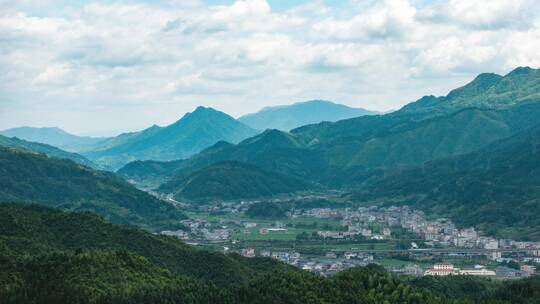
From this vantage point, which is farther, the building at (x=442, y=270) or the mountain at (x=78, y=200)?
the mountain at (x=78, y=200)

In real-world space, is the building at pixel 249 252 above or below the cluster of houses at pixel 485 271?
above

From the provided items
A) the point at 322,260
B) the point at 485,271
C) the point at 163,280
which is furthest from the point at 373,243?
the point at 163,280

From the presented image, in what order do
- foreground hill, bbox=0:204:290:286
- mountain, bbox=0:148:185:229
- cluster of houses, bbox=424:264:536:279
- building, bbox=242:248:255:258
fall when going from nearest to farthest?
foreground hill, bbox=0:204:290:286 → cluster of houses, bbox=424:264:536:279 → building, bbox=242:248:255:258 → mountain, bbox=0:148:185:229

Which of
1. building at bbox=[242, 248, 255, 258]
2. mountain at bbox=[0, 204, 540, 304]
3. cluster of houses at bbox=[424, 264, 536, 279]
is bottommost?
cluster of houses at bbox=[424, 264, 536, 279]

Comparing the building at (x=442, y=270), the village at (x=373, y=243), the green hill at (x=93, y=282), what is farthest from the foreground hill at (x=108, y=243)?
the building at (x=442, y=270)

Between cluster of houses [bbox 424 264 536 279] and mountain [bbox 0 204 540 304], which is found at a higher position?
mountain [bbox 0 204 540 304]

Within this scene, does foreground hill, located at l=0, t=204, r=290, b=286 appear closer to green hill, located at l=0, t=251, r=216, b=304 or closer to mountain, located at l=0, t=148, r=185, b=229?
green hill, located at l=0, t=251, r=216, b=304

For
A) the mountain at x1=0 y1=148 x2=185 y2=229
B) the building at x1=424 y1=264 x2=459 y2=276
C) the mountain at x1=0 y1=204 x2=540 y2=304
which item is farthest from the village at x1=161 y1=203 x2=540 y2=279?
the mountain at x1=0 y1=204 x2=540 y2=304

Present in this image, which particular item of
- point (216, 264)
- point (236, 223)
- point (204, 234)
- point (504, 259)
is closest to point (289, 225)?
point (236, 223)

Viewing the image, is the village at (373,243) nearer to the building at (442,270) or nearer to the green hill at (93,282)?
Result: the building at (442,270)

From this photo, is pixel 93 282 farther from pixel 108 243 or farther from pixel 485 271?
pixel 485 271
